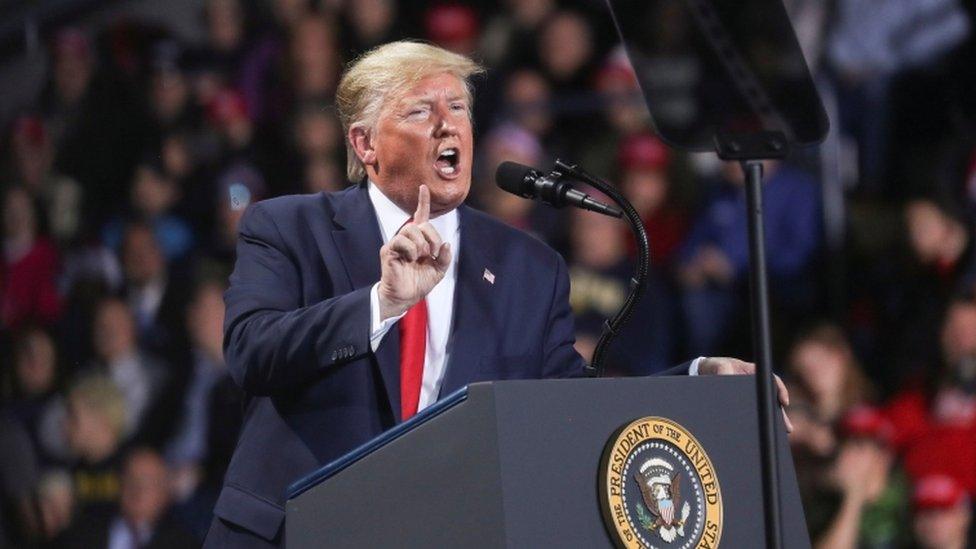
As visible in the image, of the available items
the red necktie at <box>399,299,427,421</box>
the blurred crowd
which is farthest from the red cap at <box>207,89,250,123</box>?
the red necktie at <box>399,299,427,421</box>

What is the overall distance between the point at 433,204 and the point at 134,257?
10.4ft

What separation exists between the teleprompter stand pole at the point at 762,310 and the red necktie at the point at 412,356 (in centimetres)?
58

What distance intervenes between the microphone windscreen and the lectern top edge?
0.38 metres

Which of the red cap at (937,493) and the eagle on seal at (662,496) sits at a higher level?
the eagle on seal at (662,496)

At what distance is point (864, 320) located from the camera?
154 inches

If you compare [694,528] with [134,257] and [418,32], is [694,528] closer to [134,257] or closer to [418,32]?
[418,32]

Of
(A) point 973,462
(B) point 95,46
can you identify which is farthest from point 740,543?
(B) point 95,46

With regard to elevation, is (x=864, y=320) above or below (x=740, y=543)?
below

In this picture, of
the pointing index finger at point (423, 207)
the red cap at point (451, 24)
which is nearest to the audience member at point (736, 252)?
the red cap at point (451, 24)

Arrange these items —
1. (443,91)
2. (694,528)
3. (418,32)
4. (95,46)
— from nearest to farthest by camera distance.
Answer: (694,528) → (443,91) → (418,32) → (95,46)

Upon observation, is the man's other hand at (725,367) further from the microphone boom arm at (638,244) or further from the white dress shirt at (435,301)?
the white dress shirt at (435,301)

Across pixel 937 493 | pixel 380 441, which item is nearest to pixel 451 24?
pixel 937 493

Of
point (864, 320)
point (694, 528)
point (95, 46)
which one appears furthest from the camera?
point (95, 46)

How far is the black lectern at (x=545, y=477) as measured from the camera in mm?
1636
